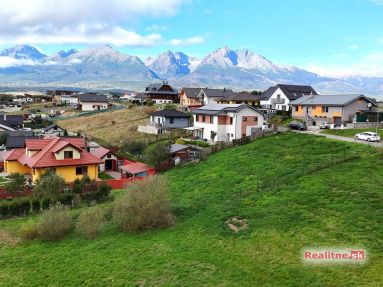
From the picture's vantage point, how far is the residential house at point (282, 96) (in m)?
82.2

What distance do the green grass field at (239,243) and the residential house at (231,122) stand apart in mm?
24736

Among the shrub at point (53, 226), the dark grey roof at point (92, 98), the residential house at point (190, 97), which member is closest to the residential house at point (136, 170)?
the shrub at point (53, 226)

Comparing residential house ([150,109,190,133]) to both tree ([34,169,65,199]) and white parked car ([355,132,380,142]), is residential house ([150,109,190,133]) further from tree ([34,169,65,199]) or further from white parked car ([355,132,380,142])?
tree ([34,169,65,199])

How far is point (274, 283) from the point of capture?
15.4m

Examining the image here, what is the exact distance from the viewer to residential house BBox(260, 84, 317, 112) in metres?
82.2

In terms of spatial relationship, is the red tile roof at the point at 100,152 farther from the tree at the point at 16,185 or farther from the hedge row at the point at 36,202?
the hedge row at the point at 36,202

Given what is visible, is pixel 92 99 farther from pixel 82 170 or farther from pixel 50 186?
pixel 50 186

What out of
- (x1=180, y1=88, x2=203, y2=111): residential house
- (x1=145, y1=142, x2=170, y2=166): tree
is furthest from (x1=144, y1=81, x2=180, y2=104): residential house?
(x1=145, y1=142, x2=170, y2=166): tree

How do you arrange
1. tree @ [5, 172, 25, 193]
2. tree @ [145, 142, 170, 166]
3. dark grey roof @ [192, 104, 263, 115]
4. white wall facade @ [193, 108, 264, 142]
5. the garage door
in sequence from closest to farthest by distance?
1. tree @ [5, 172, 25, 193]
2. tree @ [145, 142, 170, 166]
3. white wall facade @ [193, 108, 264, 142]
4. dark grey roof @ [192, 104, 263, 115]
5. the garage door

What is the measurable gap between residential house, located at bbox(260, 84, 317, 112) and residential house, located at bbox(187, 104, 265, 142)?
26197mm

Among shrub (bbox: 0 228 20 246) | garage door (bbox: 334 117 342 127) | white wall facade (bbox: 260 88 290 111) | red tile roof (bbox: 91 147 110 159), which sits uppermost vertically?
white wall facade (bbox: 260 88 290 111)

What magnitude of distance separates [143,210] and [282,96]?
6549cm

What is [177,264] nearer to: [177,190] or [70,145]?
[177,190]

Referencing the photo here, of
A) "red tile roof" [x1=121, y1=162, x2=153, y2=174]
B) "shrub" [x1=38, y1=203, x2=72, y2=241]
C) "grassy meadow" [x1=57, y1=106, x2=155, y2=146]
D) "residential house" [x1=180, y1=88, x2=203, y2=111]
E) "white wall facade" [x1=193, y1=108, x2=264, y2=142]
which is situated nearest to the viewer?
"shrub" [x1=38, y1=203, x2=72, y2=241]
